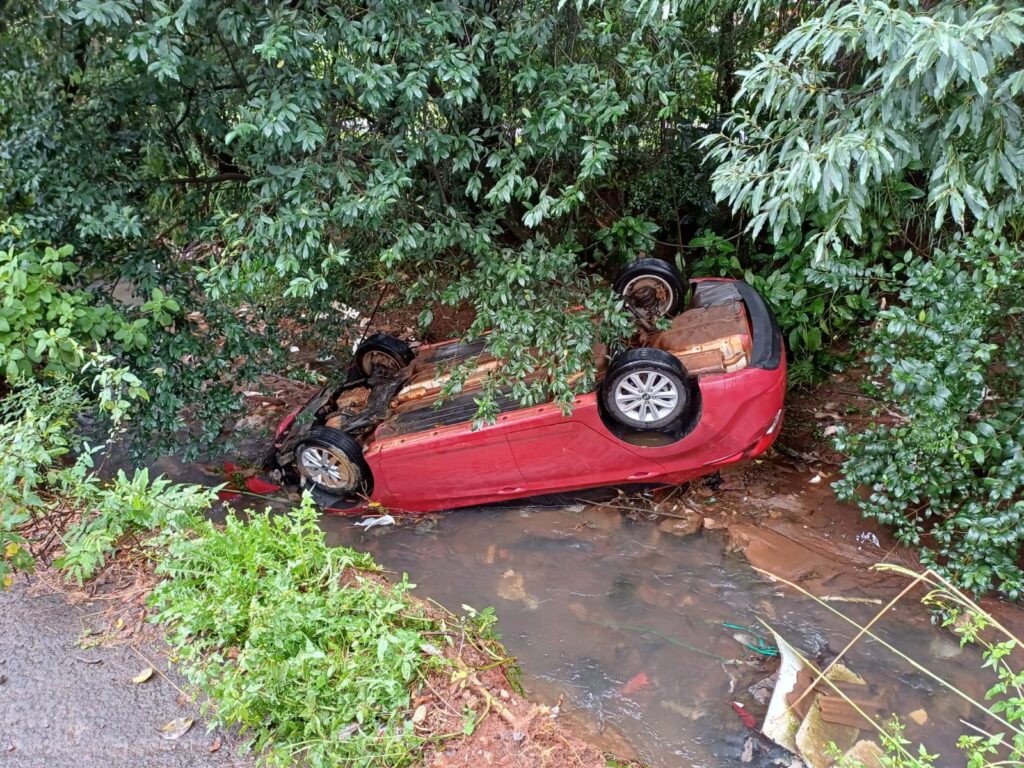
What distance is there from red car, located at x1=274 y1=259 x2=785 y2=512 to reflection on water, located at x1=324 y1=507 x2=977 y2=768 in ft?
1.32

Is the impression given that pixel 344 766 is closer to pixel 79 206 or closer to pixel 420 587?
pixel 420 587

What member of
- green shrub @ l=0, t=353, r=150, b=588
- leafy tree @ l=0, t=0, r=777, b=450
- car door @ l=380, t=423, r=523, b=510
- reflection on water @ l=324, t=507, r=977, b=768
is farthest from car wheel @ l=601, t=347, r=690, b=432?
green shrub @ l=0, t=353, r=150, b=588

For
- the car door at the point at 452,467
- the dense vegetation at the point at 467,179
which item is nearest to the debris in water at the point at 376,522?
the car door at the point at 452,467

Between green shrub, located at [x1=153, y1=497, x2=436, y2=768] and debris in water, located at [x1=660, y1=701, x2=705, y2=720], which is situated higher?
green shrub, located at [x1=153, y1=497, x2=436, y2=768]

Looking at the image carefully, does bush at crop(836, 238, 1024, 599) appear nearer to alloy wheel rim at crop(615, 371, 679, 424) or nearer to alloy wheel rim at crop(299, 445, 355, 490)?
alloy wheel rim at crop(615, 371, 679, 424)

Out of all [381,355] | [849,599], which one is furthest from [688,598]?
[381,355]

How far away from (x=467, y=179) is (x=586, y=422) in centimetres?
196

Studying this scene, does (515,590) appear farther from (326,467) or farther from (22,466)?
(22,466)

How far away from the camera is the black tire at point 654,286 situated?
5.44 metres

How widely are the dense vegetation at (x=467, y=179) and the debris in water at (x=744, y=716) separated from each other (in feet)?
5.58

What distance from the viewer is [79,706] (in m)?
2.81

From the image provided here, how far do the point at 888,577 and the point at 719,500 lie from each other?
4.48ft

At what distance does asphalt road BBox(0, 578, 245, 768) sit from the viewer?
8.55ft

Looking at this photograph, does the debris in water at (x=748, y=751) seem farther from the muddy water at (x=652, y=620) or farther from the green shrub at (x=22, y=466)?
the green shrub at (x=22, y=466)
